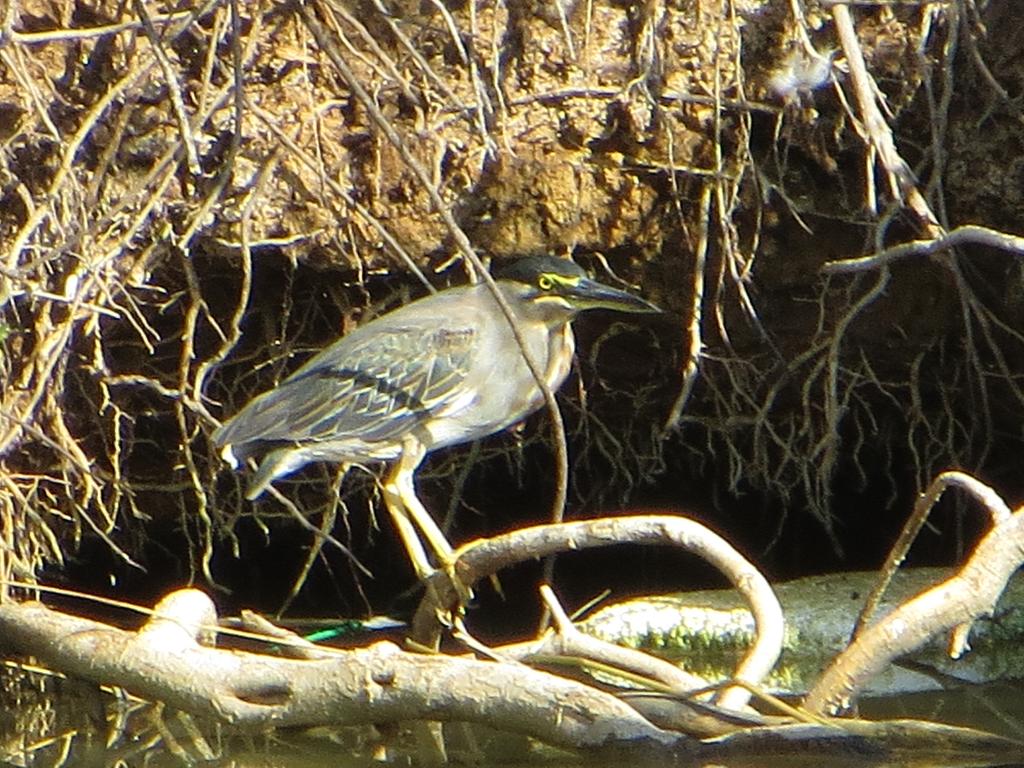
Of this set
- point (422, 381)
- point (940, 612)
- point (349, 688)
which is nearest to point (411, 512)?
point (422, 381)

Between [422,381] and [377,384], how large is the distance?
0.37ft

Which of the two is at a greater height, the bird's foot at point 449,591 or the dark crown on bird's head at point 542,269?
the dark crown on bird's head at point 542,269

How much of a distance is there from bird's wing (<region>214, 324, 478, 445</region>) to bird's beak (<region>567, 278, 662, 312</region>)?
28 centimetres

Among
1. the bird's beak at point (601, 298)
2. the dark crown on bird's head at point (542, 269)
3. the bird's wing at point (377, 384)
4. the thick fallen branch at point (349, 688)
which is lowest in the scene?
the thick fallen branch at point (349, 688)

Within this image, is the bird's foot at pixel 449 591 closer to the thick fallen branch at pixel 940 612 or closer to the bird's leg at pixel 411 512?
the bird's leg at pixel 411 512

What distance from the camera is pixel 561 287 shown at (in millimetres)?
4207

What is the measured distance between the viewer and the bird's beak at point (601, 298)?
413 cm

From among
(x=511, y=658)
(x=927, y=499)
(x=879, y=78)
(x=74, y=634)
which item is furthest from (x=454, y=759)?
(x=879, y=78)

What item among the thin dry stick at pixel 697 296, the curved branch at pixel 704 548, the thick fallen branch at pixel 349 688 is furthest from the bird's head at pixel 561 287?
the thick fallen branch at pixel 349 688

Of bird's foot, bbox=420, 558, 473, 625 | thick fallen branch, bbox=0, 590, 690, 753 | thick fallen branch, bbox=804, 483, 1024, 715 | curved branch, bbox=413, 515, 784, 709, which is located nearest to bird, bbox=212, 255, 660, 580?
bird's foot, bbox=420, 558, 473, 625

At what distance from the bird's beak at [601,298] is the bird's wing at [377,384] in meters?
0.28

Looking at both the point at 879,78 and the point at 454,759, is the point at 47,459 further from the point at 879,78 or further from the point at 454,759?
the point at 879,78

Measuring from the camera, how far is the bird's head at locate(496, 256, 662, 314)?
13.7 feet

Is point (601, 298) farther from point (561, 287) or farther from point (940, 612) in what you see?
point (940, 612)
